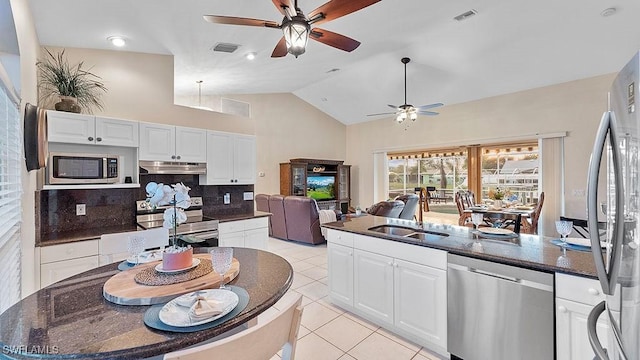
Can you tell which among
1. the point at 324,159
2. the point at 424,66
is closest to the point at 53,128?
the point at 424,66

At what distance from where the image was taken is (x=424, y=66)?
5309 mm

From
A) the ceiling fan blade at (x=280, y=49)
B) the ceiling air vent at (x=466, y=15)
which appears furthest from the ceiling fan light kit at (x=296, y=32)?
the ceiling air vent at (x=466, y=15)

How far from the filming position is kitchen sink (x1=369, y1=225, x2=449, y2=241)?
2.35 metres

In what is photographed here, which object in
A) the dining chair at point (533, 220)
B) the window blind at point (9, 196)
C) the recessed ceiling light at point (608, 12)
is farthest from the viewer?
the dining chair at point (533, 220)

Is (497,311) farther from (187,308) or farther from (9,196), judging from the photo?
(9,196)

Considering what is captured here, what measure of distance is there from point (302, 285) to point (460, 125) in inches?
208

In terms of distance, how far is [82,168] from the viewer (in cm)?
276

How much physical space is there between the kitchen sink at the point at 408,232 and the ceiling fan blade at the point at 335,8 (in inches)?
74.6

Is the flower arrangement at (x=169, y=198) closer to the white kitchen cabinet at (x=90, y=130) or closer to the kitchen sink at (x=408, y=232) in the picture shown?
the kitchen sink at (x=408, y=232)

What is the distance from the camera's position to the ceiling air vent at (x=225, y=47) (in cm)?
351

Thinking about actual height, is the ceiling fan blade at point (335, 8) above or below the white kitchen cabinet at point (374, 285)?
above

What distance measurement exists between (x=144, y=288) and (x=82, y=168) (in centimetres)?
225

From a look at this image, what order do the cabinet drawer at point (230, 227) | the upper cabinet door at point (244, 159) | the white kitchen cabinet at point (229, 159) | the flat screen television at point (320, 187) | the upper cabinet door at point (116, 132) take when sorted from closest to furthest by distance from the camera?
1. the upper cabinet door at point (116, 132)
2. the cabinet drawer at point (230, 227)
3. the white kitchen cabinet at point (229, 159)
4. the upper cabinet door at point (244, 159)
5. the flat screen television at point (320, 187)

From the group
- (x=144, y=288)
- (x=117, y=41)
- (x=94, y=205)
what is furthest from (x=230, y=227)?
(x=117, y=41)
